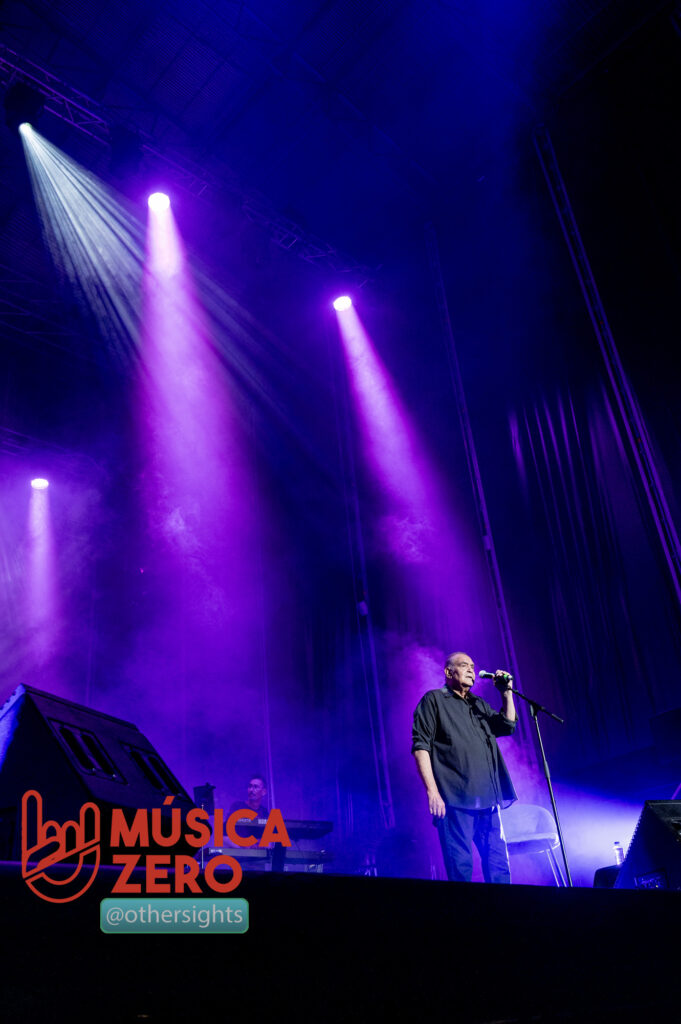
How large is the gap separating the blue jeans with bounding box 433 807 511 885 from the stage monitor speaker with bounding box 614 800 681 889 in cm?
92

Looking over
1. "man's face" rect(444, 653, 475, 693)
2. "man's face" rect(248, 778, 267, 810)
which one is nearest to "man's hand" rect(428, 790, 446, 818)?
"man's face" rect(444, 653, 475, 693)

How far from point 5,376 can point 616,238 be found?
277 inches

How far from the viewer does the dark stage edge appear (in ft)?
2.02

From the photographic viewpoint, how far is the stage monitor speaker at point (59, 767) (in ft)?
3.92

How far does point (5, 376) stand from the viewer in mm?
8883

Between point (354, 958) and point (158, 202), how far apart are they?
26.8 ft

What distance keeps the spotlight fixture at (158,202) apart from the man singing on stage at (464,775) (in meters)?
6.24

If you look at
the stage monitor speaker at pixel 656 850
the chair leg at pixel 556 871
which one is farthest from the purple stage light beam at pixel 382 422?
the stage monitor speaker at pixel 656 850

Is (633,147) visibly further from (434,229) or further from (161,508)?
(161,508)

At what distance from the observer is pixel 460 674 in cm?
366

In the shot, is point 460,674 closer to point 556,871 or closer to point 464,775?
point 464,775

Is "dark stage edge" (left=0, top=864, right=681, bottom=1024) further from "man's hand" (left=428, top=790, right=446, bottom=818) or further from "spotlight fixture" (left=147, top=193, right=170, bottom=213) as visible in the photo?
"spotlight fixture" (left=147, top=193, right=170, bottom=213)

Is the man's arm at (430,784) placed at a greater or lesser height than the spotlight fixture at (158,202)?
lesser

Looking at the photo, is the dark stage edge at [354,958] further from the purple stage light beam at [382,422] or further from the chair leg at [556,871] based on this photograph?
the purple stage light beam at [382,422]
